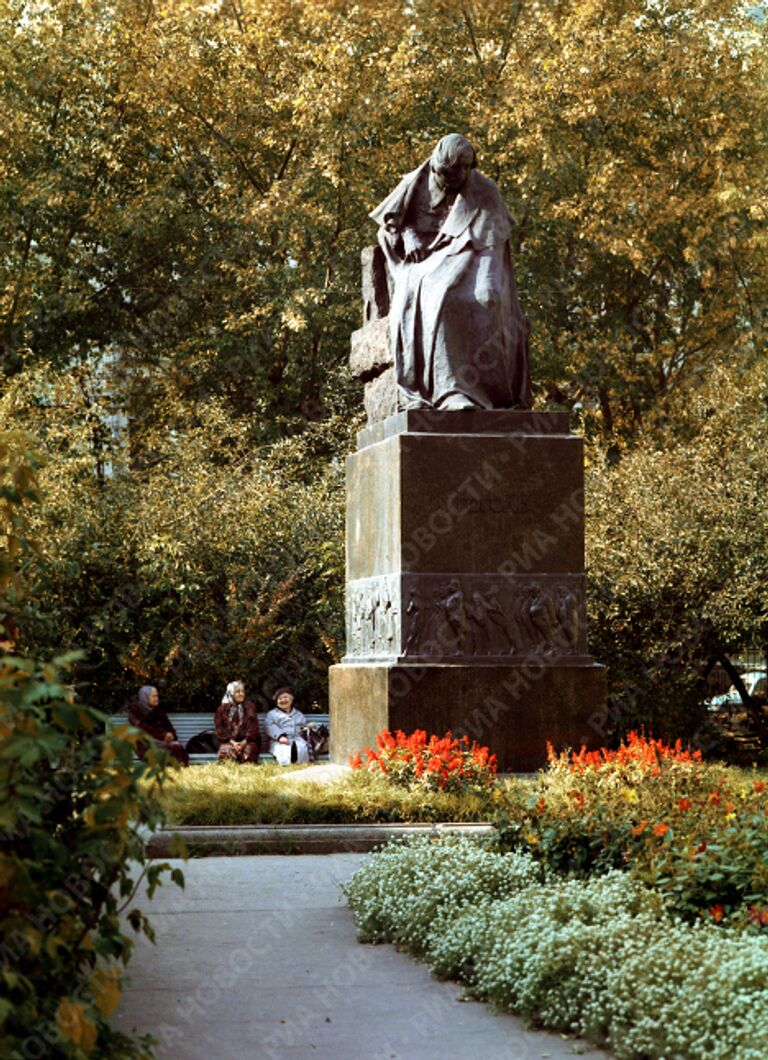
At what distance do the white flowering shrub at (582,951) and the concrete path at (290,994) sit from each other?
115 millimetres

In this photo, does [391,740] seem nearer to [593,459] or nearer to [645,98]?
[593,459]

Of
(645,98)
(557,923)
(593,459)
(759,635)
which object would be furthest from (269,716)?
(645,98)

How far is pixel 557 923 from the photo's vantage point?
6.23 meters

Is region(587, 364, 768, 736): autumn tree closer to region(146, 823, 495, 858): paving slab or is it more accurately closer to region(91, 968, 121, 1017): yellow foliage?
region(146, 823, 495, 858): paving slab

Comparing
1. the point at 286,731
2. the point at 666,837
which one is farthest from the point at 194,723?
the point at 666,837

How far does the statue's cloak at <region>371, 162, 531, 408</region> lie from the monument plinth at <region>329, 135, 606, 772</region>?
1 centimetres

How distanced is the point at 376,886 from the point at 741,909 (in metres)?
1.96

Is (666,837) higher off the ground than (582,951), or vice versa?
(666,837)

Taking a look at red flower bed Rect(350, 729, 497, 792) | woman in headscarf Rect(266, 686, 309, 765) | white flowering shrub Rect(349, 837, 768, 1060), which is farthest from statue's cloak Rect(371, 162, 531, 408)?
white flowering shrub Rect(349, 837, 768, 1060)

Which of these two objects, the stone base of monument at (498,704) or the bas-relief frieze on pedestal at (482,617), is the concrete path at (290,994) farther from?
the bas-relief frieze on pedestal at (482,617)

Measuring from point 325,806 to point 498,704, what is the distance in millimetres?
2115

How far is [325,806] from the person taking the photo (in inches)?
418

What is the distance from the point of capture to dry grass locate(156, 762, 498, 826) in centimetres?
1053

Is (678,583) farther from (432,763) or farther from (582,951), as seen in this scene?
(582,951)
